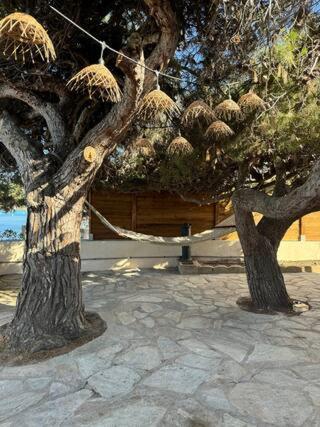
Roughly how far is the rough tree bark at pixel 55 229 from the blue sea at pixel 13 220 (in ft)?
10.4

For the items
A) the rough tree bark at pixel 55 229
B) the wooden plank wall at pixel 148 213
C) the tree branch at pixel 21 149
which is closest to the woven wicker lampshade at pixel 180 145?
the rough tree bark at pixel 55 229

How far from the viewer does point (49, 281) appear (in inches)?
108

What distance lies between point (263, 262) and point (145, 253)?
324 cm

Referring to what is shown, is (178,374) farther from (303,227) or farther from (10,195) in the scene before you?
(10,195)

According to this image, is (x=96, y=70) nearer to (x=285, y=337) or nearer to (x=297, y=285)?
(x=285, y=337)

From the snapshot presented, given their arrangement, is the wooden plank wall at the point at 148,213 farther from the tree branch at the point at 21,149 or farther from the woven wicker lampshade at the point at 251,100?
the woven wicker lampshade at the point at 251,100

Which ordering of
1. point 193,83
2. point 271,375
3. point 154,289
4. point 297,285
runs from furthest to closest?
point 297,285 < point 154,289 < point 193,83 < point 271,375

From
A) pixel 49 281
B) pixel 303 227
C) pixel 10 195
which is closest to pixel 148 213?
pixel 10 195

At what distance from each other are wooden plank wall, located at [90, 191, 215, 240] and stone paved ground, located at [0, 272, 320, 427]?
2.94 meters

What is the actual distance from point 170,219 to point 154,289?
8.02ft

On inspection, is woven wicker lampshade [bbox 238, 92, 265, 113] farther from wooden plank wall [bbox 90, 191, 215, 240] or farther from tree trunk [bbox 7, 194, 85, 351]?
wooden plank wall [bbox 90, 191, 215, 240]

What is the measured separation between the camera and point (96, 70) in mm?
1772

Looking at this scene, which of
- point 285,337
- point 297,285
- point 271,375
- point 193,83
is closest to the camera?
point 271,375

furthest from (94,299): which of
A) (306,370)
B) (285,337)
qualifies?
(306,370)
